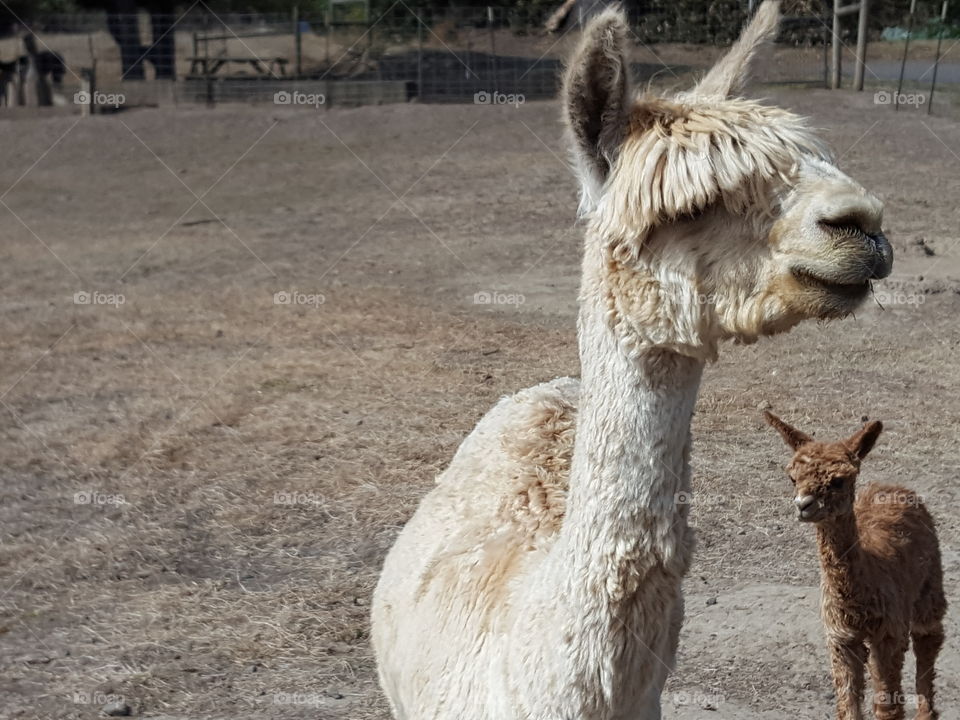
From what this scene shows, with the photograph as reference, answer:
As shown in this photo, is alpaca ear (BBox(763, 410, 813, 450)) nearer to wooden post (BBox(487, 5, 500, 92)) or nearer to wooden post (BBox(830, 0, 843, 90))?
wooden post (BBox(830, 0, 843, 90))

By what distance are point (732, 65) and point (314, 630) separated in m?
3.67

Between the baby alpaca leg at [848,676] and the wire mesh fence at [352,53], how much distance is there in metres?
15.0

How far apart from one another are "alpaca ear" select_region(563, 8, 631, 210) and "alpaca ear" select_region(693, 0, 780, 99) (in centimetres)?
38

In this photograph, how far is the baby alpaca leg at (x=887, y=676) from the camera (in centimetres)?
467

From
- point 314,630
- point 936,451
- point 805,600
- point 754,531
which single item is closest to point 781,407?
point 936,451

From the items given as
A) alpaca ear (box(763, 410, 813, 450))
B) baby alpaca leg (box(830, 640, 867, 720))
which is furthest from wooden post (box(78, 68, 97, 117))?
baby alpaca leg (box(830, 640, 867, 720))

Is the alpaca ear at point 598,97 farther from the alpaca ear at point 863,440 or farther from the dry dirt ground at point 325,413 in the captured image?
the alpaca ear at point 863,440

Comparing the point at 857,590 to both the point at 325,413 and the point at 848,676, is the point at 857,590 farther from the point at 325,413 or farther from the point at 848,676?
the point at 325,413

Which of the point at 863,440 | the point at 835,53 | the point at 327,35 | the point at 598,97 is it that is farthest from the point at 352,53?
the point at 598,97

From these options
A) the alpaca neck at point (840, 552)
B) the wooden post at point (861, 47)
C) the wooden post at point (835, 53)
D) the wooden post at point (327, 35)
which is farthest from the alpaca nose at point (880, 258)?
the wooden post at point (327, 35)

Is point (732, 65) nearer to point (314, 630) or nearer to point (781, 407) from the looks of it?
point (314, 630)

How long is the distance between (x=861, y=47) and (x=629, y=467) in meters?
17.3

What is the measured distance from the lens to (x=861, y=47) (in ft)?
60.0

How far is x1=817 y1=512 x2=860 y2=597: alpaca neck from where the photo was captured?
4715 mm
